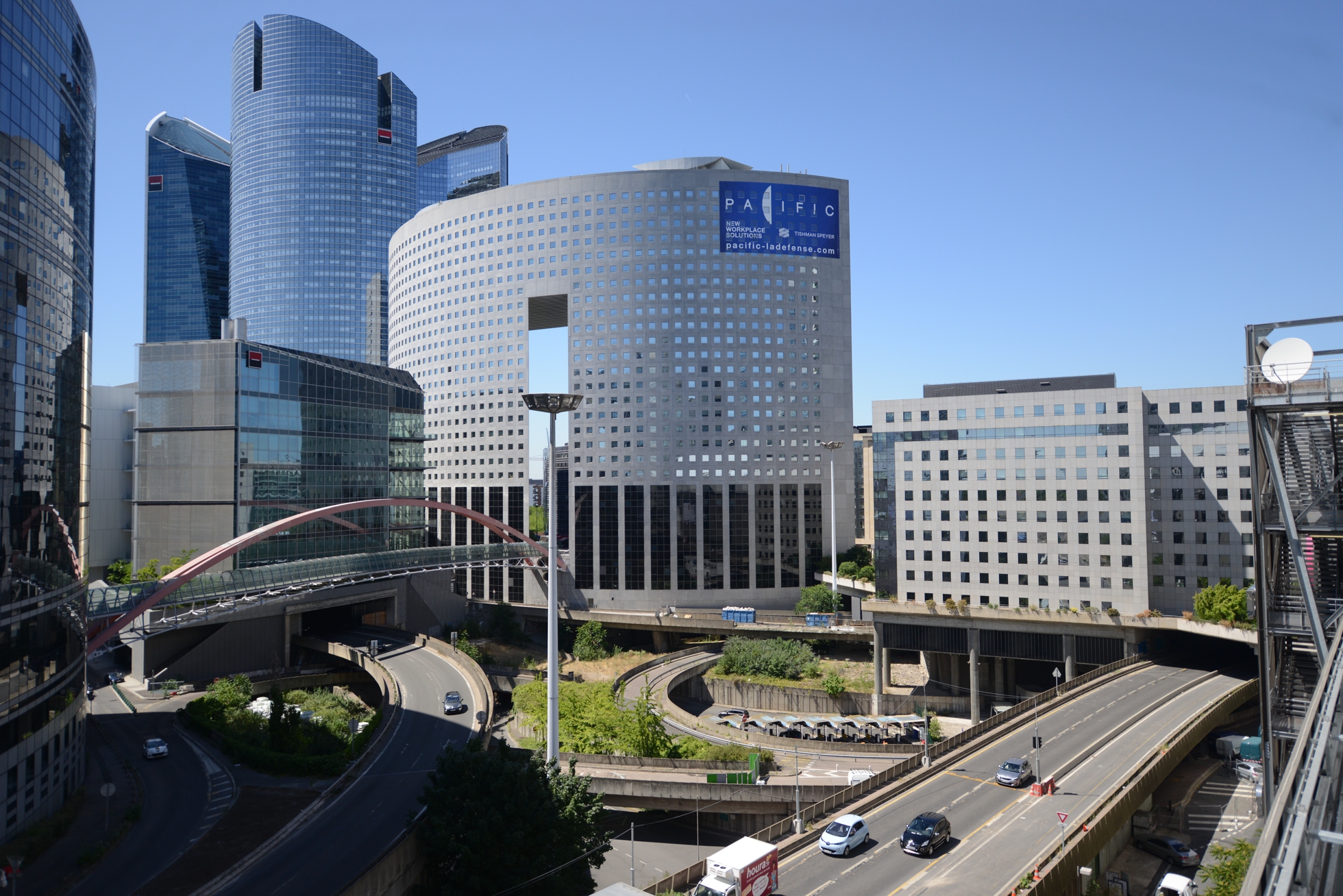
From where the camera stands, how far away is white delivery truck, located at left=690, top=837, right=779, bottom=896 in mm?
28578

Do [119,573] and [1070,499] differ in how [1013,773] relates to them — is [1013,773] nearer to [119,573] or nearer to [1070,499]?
[1070,499]

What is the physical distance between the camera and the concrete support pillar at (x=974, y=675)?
242 feet

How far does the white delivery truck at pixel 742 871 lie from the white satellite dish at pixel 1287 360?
2476cm

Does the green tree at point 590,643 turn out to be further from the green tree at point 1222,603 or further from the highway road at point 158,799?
the green tree at point 1222,603

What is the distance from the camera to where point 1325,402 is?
88.0 ft

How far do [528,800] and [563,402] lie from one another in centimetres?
1886

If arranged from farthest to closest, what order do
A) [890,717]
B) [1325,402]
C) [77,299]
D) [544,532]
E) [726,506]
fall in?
[544,532] → [726,506] → [890,717] → [77,299] → [1325,402]

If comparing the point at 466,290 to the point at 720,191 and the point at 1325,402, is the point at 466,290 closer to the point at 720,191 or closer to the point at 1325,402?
the point at 720,191

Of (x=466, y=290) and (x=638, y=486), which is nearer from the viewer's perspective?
(x=638, y=486)

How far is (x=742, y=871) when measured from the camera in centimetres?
2888

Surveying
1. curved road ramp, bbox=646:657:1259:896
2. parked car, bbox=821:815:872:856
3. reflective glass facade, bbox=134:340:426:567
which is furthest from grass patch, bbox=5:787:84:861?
reflective glass facade, bbox=134:340:426:567

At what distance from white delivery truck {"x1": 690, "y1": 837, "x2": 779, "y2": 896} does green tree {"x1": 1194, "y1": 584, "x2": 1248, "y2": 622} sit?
172 feet

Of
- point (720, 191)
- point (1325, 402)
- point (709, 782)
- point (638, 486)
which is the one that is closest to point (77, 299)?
point (709, 782)

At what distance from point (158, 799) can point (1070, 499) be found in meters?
73.1
